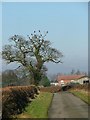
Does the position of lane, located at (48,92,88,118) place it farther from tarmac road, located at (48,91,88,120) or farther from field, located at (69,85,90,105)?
field, located at (69,85,90,105)

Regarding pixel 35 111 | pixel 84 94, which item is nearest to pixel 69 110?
pixel 35 111

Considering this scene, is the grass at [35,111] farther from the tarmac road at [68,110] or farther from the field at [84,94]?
the field at [84,94]

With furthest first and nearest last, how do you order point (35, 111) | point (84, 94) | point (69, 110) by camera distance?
point (84, 94), point (69, 110), point (35, 111)

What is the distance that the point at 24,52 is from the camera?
62906 mm

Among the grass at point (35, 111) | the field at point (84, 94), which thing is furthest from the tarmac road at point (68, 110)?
the field at point (84, 94)

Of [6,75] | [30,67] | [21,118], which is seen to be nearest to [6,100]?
[21,118]

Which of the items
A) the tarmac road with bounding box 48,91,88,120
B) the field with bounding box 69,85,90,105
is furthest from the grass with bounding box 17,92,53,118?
the field with bounding box 69,85,90,105

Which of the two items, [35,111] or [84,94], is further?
[84,94]

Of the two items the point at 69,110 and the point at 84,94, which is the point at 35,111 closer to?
the point at 69,110

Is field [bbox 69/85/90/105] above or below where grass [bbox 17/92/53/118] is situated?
below

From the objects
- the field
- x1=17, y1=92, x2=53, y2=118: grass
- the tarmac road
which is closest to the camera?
x1=17, y1=92, x2=53, y2=118: grass

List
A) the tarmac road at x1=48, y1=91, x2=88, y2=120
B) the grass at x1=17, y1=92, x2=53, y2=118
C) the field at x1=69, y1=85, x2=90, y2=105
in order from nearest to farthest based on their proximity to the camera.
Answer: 1. the grass at x1=17, y1=92, x2=53, y2=118
2. the tarmac road at x1=48, y1=91, x2=88, y2=120
3. the field at x1=69, y1=85, x2=90, y2=105

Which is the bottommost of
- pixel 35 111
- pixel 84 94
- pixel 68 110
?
pixel 84 94

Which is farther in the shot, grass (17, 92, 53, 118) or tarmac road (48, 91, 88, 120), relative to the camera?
tarmac road (48, 91, 88, 120)
